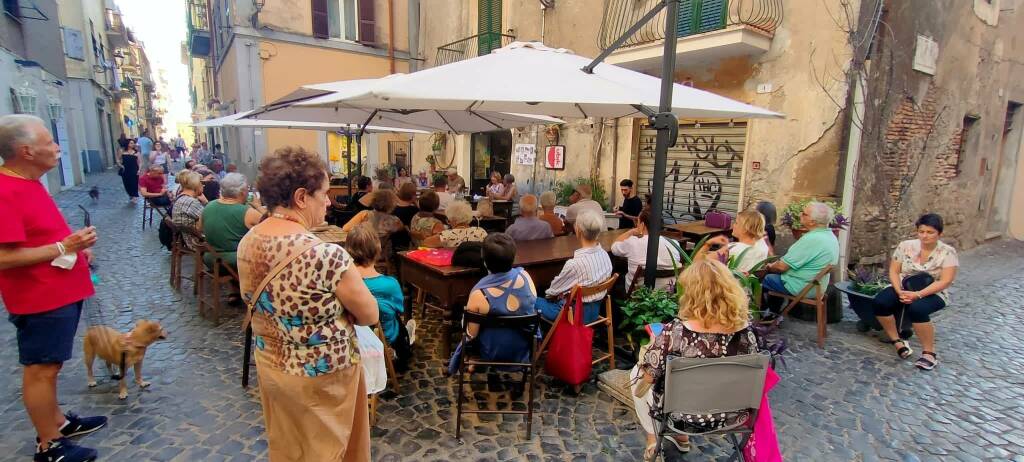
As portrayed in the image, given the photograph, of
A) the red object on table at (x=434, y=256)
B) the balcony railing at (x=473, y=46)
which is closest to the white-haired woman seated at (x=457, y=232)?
the red object on table at (x=434, y=256)

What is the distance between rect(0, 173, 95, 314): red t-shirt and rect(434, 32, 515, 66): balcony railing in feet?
32.2

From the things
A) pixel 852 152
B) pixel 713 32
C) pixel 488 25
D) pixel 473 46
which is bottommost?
pixel 852 152

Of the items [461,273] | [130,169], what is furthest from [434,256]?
[130,169]

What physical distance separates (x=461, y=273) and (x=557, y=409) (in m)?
1.13

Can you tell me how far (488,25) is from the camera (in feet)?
40.7

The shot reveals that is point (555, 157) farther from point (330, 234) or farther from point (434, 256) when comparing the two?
point (434, 256)

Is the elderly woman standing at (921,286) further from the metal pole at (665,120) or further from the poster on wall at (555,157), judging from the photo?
the poster on wall at (555,157)

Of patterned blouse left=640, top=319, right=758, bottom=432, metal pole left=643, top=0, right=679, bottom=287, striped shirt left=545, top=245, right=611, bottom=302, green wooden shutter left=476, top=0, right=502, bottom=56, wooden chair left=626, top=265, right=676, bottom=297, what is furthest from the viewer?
green wooden shutter left=476, top=0, right=502, bottom=56

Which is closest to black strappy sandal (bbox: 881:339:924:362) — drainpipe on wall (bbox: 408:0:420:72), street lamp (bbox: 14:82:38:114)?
drainpipe on wall (bbox: 408:0:420:72)

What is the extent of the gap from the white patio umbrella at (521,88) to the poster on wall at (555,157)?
587cm

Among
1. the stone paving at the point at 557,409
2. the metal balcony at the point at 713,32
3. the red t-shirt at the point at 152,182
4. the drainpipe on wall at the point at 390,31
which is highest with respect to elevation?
the drainpipe on wall at the point at 390,31

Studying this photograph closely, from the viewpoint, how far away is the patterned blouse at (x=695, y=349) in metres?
2.27

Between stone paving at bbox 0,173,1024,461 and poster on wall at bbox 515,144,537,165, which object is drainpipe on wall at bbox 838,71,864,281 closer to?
stone paving at bbox 0,173,1024,461

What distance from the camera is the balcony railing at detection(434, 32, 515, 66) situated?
11.7m
